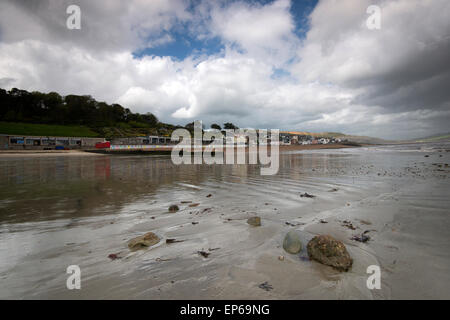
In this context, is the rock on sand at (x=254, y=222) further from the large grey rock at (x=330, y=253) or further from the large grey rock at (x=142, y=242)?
the large grey rock at (x=142, y=242)

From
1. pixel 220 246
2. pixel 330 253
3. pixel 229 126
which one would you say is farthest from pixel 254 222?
pixel 229 126

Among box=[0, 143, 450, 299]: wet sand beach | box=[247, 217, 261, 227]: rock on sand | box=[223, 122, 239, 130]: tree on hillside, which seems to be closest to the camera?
box=[0, 143, 450, 299]: wet sand beach

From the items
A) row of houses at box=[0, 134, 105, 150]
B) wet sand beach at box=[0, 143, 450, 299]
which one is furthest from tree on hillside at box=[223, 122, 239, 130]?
wet sand beach at box=[0, 143, 450, 299]

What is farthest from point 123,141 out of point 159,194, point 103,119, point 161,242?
point 161,242

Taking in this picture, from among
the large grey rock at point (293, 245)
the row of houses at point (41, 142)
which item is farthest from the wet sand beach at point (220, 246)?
the row of houses at point (41, 142)

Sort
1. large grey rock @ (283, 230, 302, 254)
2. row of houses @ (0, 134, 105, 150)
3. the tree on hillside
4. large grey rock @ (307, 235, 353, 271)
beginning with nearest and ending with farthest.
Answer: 1. large grey rock @ (307, 235, 353, 271)
2. large grey rock @ (283, 230, 302, 254)
3. row of houses @ (0, 134, 105, 150)
4. the tree on hillside

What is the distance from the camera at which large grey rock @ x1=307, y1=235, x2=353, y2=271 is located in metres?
2.93

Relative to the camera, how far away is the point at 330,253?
304cm

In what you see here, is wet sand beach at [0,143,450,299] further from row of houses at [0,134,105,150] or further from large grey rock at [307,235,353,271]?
row of houses at [0,134,105,150]

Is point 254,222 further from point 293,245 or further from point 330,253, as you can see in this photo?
point 330,253

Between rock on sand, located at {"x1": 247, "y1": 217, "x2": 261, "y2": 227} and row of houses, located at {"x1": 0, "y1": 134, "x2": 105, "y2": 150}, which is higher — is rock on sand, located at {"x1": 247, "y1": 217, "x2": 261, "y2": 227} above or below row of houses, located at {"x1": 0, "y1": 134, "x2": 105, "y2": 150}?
below

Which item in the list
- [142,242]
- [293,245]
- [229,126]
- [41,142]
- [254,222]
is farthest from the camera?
[229,126]

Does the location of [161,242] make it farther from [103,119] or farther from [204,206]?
[103,119]

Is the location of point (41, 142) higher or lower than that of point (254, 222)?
higher
